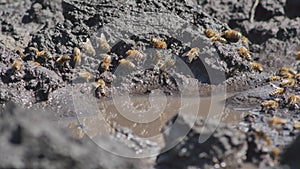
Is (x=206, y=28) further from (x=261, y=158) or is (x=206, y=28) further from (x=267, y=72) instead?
(x=261, y=158)

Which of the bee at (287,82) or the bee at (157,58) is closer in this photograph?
the bee at (287,82)

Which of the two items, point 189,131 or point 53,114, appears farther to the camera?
point 53,114

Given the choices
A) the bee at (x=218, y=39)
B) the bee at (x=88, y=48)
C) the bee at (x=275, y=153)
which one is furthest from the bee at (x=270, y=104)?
the bee at (x=88, y=48)

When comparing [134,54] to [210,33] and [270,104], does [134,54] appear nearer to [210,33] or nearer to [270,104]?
[210,33]

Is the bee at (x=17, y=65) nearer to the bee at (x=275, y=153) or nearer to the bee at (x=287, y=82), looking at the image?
the bee at (x=287, y=82)

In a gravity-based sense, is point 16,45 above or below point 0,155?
below

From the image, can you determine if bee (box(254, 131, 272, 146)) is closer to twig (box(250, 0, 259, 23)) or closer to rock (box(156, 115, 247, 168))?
rock (box(156, 115, 247, 168))

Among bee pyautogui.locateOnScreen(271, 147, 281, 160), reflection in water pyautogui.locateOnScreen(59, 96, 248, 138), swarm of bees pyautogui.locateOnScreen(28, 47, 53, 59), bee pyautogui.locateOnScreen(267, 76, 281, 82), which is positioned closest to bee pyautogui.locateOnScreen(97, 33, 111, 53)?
swarm of bees pyautogui.locateOnScreen(28, 47, 53, 59)

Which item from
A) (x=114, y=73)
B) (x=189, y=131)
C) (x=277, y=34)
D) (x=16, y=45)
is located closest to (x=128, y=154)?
(x=189, y=131)
